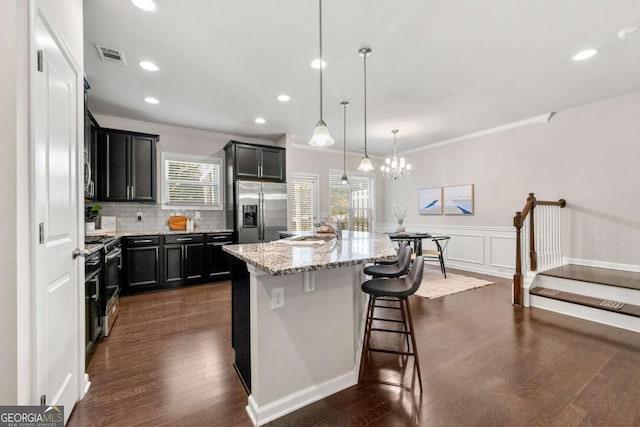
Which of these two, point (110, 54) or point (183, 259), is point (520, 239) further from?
point (110, 54)

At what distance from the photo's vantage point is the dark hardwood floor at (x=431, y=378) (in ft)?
5.40

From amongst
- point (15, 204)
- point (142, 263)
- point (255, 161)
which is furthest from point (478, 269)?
point (15, 204)

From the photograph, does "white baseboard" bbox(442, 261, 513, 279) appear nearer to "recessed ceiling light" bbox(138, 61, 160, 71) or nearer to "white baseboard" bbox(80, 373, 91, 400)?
"white baseboard" bbox(80, 373, 91, 400)

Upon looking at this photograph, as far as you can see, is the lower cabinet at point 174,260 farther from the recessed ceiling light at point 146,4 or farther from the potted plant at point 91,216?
the recessed ceiling light at point 146,4

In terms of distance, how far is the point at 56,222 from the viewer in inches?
58.6

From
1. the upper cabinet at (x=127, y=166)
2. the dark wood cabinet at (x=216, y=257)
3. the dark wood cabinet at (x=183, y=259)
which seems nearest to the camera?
the upper cabinet at (x=127, y=166)

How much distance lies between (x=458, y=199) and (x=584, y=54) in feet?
10.7

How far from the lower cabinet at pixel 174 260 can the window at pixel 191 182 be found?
800 millimetres

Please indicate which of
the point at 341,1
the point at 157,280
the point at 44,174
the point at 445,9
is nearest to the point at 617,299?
the point at 445,9

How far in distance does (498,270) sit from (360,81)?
168 inches

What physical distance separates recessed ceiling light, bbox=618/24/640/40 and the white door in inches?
164

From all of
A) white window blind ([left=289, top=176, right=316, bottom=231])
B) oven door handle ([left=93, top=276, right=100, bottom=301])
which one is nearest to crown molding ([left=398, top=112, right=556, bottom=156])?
white window blind ([left=289, top=176, right=316, bottom=231])

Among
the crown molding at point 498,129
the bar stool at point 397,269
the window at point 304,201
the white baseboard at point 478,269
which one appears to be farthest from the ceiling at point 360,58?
the white baseboard at point 478,269

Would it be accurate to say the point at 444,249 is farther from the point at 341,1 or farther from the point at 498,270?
the point at 341,1
